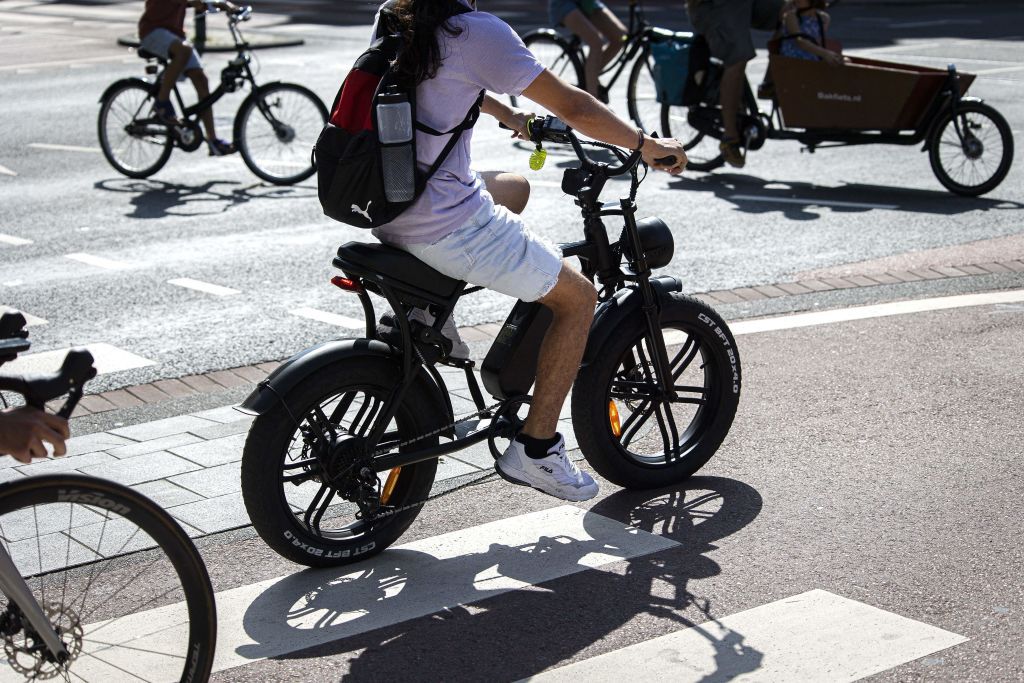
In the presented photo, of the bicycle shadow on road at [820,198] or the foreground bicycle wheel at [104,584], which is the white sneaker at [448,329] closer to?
the foreground bicycle wheel at [104,584]

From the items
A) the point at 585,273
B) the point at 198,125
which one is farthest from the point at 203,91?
the point at 585,273

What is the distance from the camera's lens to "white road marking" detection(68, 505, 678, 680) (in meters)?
4.04

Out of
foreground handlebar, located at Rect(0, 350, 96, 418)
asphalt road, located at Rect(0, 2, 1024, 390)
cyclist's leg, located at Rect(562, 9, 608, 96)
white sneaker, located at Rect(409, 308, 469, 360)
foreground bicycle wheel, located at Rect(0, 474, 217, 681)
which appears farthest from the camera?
cyclist's leg, located at Rect(562, 9, 608, 96)

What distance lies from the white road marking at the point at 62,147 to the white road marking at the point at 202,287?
5.02m

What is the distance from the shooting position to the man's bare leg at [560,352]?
4.50 m

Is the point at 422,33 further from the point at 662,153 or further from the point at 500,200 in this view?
the point at 662,153

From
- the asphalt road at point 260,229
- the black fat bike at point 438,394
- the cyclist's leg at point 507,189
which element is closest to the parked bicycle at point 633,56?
the asphalt road at point 260,229

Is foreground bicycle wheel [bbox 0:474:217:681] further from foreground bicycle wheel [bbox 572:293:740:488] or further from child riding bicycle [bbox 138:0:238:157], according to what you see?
child riding bicycle [bbox 138:0:238:157]

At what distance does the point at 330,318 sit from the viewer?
7.49 metres

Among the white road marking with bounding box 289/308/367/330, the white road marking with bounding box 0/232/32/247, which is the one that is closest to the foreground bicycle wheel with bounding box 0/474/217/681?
the white road marking with bounding box 289/308/367/330

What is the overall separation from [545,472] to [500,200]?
2.98 ft

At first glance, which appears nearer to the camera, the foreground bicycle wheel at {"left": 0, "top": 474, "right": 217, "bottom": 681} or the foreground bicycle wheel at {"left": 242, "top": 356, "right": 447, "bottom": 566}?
the foreground bicycle wheel at {"left": 0, "top": 474, "right": 217, "bottom": 681}

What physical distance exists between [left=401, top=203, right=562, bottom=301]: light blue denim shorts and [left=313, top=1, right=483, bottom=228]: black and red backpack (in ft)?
0.63

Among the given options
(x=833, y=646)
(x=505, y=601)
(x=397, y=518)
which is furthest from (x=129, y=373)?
(x=833, y=646)
